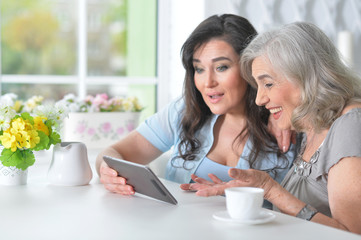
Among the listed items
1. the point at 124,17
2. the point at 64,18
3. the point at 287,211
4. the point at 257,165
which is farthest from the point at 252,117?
the point at 64,18

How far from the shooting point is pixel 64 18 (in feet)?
10.5

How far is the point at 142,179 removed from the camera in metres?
1.47

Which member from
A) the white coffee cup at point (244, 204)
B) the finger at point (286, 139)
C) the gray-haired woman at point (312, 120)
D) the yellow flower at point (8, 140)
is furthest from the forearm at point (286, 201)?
the yellow flower at point (8, 140)

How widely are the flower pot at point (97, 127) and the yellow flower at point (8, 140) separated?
0.97 metres

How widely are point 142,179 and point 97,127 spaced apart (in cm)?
130

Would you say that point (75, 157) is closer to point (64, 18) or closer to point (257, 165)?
point (257, 165)

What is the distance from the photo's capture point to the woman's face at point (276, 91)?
5.45 feet

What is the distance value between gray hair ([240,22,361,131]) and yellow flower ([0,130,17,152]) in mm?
850

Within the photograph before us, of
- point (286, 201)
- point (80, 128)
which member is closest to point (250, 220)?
point (286, 201)

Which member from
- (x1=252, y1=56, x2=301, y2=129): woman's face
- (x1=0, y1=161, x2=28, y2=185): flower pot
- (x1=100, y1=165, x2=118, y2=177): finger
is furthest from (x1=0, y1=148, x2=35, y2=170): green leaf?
(x1=252, y1=56, x2=301, y2=129): woman's face

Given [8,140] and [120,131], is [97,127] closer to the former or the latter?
[120,131]

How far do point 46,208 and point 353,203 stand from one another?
0.79 meters

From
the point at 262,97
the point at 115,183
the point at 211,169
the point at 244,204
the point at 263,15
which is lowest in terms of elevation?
the point at 211,169

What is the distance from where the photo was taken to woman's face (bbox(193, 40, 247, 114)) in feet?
6.87
